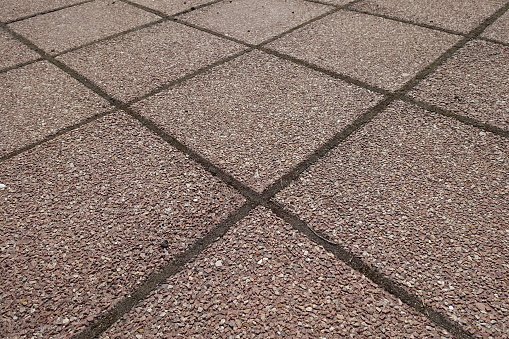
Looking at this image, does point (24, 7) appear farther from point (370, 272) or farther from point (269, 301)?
point (370, 272)

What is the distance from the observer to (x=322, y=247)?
192 cm

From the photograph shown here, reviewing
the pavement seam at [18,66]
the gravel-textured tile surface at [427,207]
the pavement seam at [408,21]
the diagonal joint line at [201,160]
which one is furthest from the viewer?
the pavement seam at [408,21]

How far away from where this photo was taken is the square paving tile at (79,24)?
→ 385cm

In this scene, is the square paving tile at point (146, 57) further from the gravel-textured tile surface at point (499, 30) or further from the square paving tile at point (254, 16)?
the gravel-textured tile surface at point (499, 30)

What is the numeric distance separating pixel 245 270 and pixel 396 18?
3.25 metres

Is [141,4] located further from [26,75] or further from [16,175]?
[16,175]

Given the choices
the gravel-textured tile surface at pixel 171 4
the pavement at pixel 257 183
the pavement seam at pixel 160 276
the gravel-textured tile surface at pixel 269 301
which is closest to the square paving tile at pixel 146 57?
the pavement at pixel 257 183

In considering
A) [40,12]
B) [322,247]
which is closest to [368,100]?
[322,247]

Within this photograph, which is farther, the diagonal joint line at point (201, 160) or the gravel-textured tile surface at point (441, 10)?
the gravel-textured tile surface at point (441, 10)

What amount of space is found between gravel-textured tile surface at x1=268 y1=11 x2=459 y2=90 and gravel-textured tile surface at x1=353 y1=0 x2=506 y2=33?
23 cm

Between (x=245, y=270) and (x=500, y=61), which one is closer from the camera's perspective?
(x=245, y=270)

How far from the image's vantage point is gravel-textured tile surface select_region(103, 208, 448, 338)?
1.62m

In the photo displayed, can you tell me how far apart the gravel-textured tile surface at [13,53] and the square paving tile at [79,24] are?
126 mm

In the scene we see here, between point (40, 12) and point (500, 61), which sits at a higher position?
point (500, 61)
